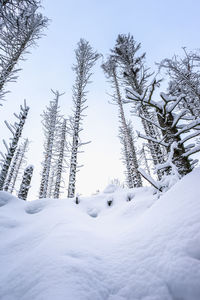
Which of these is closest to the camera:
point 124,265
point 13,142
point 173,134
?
point 124,265

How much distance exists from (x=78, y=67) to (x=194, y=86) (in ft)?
28.9

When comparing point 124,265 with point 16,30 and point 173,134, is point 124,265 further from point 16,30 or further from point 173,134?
point 16,30

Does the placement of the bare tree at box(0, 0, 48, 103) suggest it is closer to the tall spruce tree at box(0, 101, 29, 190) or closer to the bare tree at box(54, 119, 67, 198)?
the tall spruce tree at box(0, 101, 29, 190)

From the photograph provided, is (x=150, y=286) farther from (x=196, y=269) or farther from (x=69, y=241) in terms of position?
(x=69, y=241)

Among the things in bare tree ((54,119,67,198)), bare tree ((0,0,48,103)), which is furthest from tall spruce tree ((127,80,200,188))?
bare tree ((54,119,67,198))

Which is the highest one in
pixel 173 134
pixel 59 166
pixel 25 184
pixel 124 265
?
pixel 59 166

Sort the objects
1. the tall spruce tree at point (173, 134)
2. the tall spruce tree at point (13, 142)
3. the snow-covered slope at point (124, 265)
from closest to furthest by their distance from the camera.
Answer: the snow-covered slope at point (124, 265) → the tall spruce tree at point (173, 134) → the tall spruce tree at point (13, 142)

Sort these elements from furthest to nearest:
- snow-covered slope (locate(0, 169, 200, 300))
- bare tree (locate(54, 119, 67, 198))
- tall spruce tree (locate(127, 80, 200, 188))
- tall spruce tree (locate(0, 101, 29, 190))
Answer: bare tree (locate(54, 119, 67, 198)) < tall spruce tree (locate(0, 101, 29, 190)) < tall spruce tree (locate(127, 80, 200, 188)) < snow-covered slope (locate(0, 169, 200, 300))

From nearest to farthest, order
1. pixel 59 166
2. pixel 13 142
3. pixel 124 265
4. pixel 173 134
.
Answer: pixel 124 265 < pixel 173 134 < pixel 13 142 < pixel 59 166

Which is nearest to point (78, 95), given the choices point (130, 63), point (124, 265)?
point (130, 63)

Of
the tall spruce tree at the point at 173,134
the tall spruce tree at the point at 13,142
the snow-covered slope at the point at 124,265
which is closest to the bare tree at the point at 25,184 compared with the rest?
the tall spruce tree at the point at 13,142

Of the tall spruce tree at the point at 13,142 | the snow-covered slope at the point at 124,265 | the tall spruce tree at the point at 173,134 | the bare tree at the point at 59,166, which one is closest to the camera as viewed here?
the snow-covered slope at the point at 124,265

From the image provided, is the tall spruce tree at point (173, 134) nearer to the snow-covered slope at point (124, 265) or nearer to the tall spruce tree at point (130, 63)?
the snow-covered slope at point (124, 265)

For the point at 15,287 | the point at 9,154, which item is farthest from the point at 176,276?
the point at 9,154
